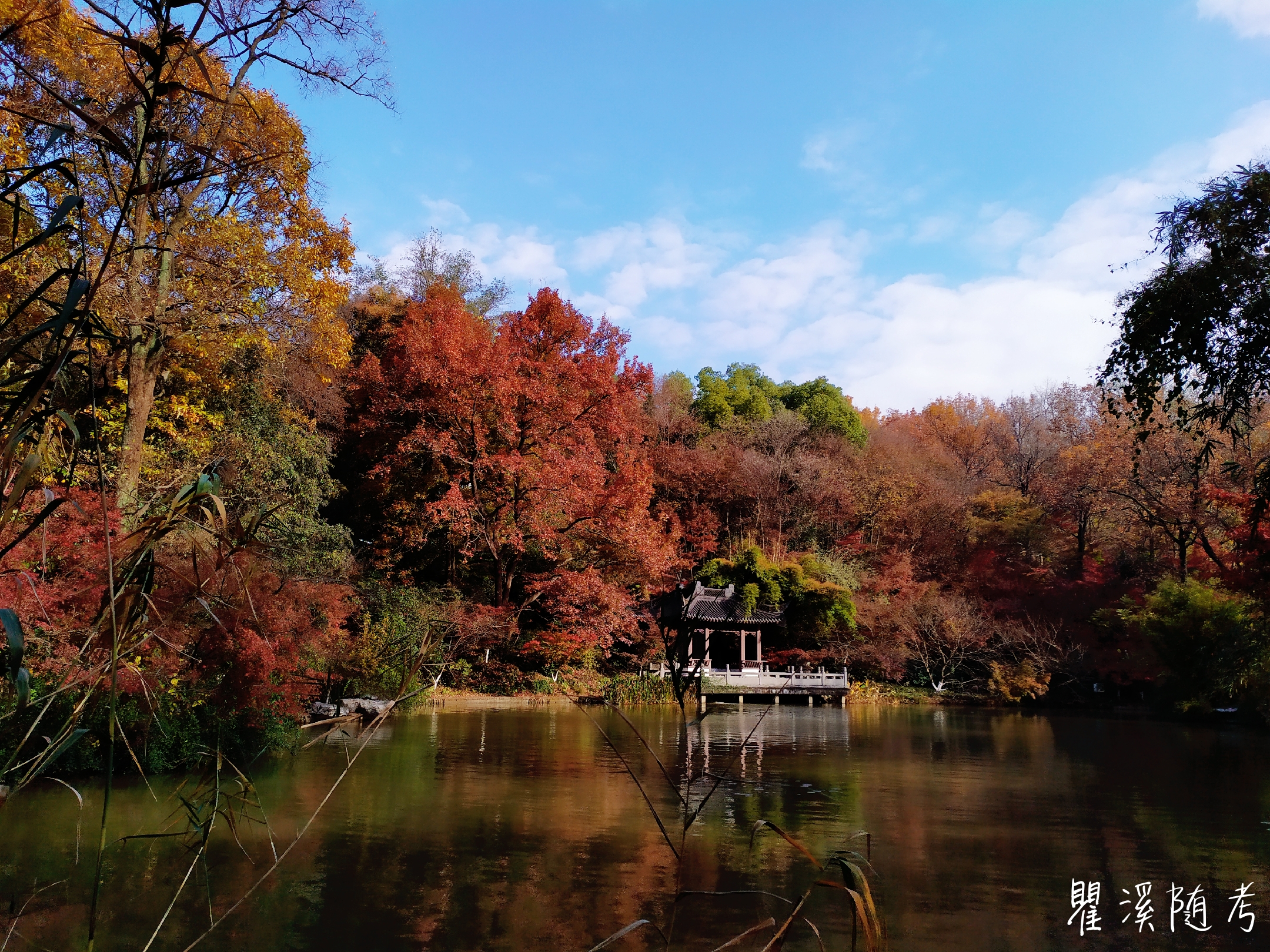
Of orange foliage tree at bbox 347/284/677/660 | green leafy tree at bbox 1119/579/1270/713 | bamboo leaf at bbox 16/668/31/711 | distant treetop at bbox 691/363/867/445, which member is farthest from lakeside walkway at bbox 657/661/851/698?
bamboo leaf at bbox 16/668/31/711

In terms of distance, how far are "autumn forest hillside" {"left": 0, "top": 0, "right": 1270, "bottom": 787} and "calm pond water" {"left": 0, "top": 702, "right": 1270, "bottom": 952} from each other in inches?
31.6

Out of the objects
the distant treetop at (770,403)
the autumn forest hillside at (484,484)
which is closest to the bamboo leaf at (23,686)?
the autumn forest hillside at (484,484)

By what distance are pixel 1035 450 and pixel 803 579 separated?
976 cm

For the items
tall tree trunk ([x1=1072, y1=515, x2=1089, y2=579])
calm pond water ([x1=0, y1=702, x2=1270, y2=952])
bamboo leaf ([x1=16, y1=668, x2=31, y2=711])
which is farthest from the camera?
tall tree trunk ([x1=1072, y1=515, x2=1089, y2=579])

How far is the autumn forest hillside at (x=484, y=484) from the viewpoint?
4.67 m

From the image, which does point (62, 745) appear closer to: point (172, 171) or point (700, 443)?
point (172, 171)

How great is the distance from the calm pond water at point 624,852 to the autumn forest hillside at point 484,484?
2.63 feet

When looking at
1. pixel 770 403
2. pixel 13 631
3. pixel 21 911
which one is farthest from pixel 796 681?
pixel 13 631

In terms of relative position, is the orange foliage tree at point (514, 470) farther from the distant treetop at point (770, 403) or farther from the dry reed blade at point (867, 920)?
the dry reed blade at point (867, 920)

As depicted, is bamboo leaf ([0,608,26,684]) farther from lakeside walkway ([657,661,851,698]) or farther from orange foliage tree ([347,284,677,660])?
lakeside walkway ([657,661,851,698])

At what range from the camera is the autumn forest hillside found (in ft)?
15.3

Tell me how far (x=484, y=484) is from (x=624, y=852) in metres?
13.3

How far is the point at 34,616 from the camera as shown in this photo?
6.70m

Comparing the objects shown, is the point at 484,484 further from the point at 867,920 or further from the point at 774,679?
the point at 867,920
